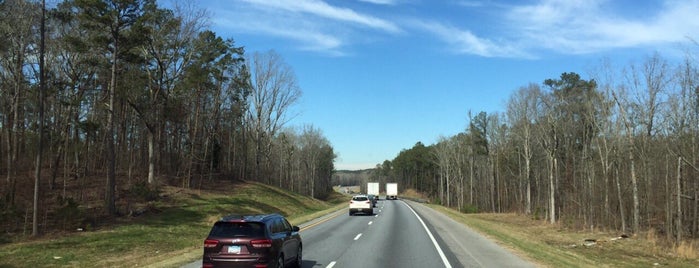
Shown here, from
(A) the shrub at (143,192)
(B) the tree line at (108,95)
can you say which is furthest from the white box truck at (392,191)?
(A) the shrub at (143,192)

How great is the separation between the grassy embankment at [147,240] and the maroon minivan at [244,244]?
3.30m

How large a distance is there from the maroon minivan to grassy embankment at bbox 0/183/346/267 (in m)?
3.30

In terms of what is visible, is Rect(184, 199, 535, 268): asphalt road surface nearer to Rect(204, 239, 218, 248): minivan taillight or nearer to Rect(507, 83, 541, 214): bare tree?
Rect(204, 239, 218, 248): minivan taillight

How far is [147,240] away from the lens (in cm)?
2292

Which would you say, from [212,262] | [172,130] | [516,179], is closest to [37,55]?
[172,130]

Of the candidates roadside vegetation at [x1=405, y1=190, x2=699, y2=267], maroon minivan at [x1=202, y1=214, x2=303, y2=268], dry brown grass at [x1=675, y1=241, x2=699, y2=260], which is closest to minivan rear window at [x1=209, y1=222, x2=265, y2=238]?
maroon minivan at [x1=202, y1=214, x2=303, y2=268]

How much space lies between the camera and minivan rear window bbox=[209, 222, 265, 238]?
10.5m

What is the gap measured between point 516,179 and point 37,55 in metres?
62.7

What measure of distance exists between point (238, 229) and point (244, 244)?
1.52 feet

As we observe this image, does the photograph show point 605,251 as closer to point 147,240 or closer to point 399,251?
point 399,251

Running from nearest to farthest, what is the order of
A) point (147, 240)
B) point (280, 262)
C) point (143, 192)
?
point (280, 262) → point (147, 240) → point (143, 192)

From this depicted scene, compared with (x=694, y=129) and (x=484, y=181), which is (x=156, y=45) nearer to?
(x=694, y=129)

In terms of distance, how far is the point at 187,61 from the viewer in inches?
1559

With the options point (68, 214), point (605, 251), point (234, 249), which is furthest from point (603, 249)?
point (68, 214)
